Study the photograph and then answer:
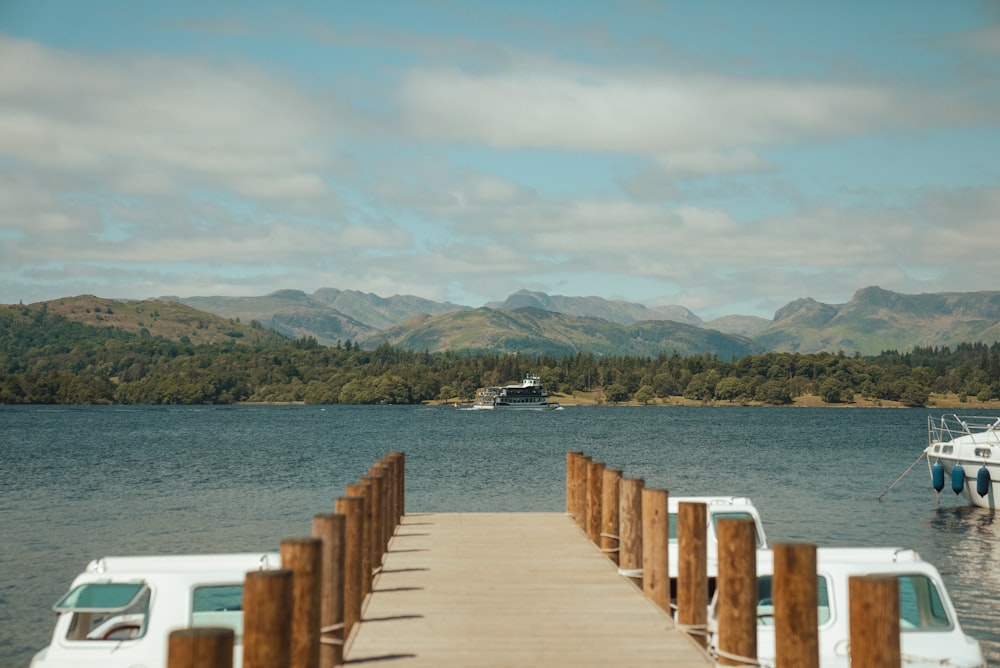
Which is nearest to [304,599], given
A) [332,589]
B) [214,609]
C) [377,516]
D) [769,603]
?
[332,589]

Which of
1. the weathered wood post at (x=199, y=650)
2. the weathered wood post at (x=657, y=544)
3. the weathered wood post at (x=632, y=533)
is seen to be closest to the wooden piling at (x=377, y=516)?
the weathered wood post at (x=632, y=533)

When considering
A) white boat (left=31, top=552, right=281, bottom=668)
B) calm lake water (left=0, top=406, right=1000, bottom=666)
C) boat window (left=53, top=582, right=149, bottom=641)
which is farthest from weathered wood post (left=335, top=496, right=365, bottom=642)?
calm lake water (left=0, top=406, right=1000, bottom=666)

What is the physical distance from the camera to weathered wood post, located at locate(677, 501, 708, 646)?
38.3ft

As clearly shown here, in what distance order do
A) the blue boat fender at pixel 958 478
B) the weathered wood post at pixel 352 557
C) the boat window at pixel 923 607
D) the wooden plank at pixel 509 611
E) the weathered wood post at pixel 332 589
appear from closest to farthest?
the weathered wood post at pixel 332 589 → the wooden plank at pixel 509 611 → the weathered wood post at pixel 352 557 → the boat window at pixel 923 607 → the blue boat fender at pixel 958 478

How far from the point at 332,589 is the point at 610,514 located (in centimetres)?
718

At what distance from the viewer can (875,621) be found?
7512 mm

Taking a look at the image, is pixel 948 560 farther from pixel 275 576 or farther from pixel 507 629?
pixel 275 576

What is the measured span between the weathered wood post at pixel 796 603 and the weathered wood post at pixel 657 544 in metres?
4.16

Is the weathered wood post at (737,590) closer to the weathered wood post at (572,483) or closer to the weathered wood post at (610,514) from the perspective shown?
the weathered wood post at (610,514)

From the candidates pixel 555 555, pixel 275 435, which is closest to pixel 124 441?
pixel 275 435

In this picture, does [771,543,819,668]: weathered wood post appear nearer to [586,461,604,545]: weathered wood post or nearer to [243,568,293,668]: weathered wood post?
[243,568,293,668]: weathered wood post

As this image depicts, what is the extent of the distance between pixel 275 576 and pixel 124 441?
98.6 meters

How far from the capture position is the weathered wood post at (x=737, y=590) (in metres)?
9.98

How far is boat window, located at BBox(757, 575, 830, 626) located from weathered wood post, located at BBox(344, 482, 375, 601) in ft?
17.2
